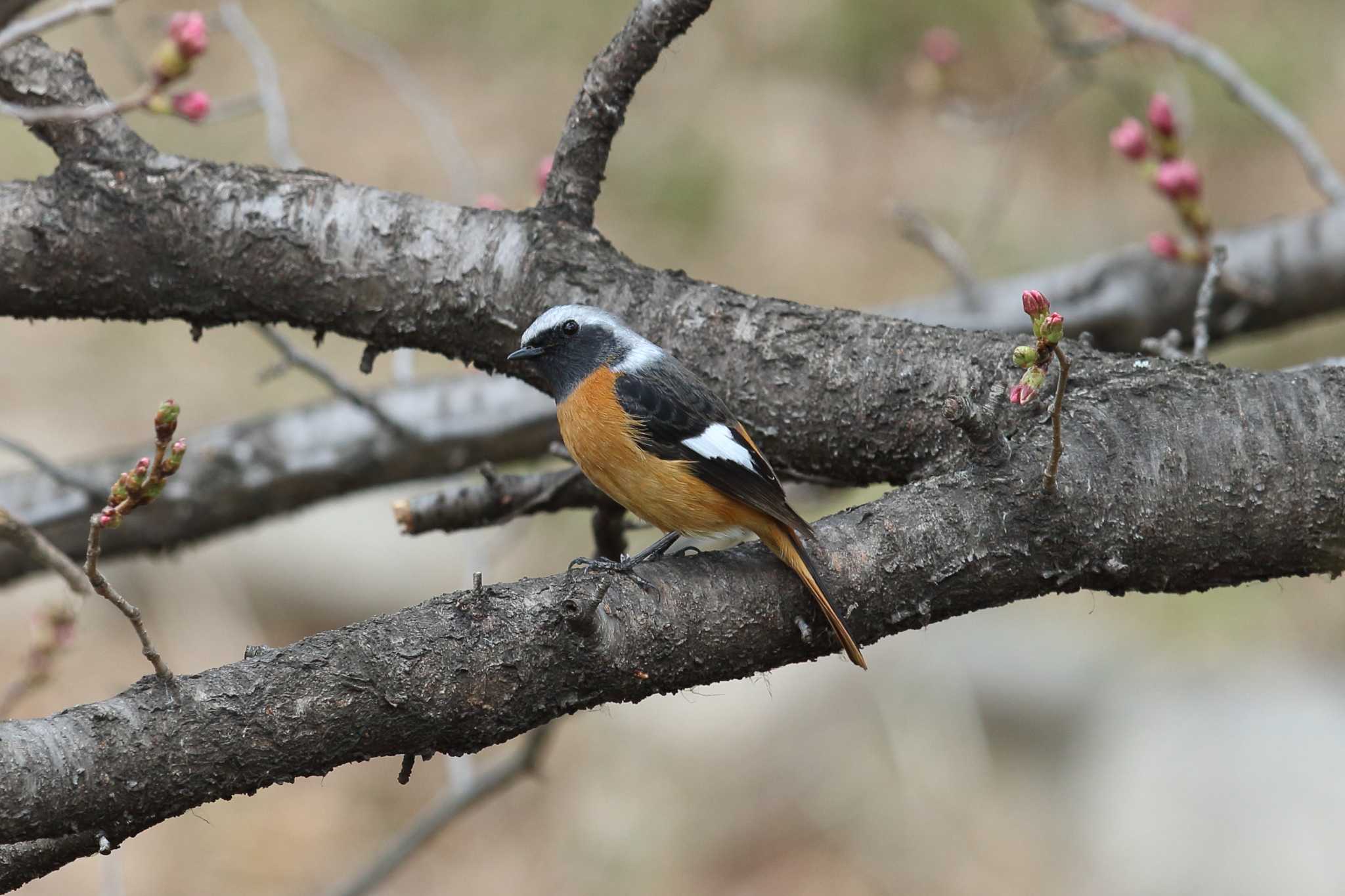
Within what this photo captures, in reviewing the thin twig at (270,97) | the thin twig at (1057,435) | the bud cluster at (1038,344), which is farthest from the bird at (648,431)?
the thin twig at (270,97)

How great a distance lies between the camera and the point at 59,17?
1992 millimetres

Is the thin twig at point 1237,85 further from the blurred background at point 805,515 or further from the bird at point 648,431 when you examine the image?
the bird at point 648,431

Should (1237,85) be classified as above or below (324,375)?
above

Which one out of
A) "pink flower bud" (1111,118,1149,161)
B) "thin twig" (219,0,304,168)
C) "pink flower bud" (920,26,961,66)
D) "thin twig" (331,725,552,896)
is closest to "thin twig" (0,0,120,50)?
"thin twig" (331,725,552,896)

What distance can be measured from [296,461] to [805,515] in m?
3.24

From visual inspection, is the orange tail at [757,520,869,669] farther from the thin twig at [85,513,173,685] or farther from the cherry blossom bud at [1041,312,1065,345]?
the thin twig at [85,513,173,685]

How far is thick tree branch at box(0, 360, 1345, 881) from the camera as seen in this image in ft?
6.54

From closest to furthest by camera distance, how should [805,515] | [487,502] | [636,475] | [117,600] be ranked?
[117,600] < [636,475] < [487,502] < [805,515]

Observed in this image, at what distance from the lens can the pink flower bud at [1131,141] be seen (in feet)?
15.6

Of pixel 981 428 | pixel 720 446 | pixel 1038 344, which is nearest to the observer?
pixel 1038 344

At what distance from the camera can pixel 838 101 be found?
10.4 meters

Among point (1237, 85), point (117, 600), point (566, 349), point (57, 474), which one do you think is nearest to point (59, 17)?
point (117, 600)

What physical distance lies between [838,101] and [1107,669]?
555 centimetres

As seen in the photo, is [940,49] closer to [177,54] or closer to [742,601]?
[177,54]
